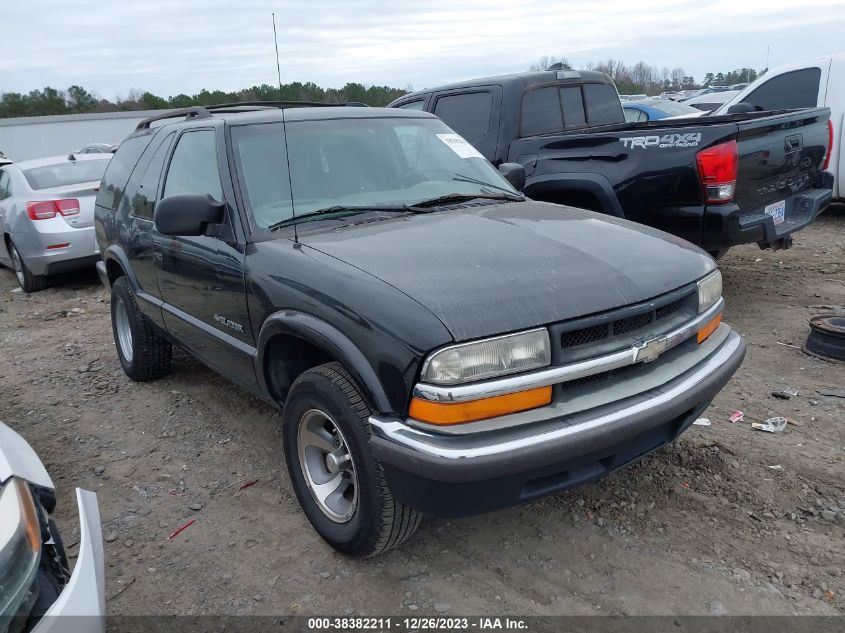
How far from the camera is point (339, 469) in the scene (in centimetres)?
280

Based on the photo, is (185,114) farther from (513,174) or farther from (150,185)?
(513,174)

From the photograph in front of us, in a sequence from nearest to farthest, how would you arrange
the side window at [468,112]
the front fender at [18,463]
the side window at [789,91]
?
the front fender at [18,463], the side window at [468,112], the side window at [789,91]

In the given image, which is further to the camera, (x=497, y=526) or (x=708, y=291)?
(x=497, y=526)

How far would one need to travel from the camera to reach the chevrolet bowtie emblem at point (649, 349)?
2490 millimetres

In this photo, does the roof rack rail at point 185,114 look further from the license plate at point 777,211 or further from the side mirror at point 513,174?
the license plate at point 777,211

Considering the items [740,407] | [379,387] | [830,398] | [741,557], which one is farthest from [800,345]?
[379,387]

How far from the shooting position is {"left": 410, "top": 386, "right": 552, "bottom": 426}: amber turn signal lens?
2.22 m

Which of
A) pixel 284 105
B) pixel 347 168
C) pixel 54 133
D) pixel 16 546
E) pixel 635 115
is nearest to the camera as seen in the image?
pixel 16 546

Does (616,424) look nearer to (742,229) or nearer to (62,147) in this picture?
(742,229)

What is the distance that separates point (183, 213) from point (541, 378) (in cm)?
189

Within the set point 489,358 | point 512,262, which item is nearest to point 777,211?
point 512,262

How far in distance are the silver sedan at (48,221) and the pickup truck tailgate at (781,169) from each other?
22.6ft

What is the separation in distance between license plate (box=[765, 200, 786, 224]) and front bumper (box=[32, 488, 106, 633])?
16.0ft

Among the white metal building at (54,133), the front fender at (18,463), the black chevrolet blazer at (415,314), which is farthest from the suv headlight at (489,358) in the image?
the white metal building at (54,133)
